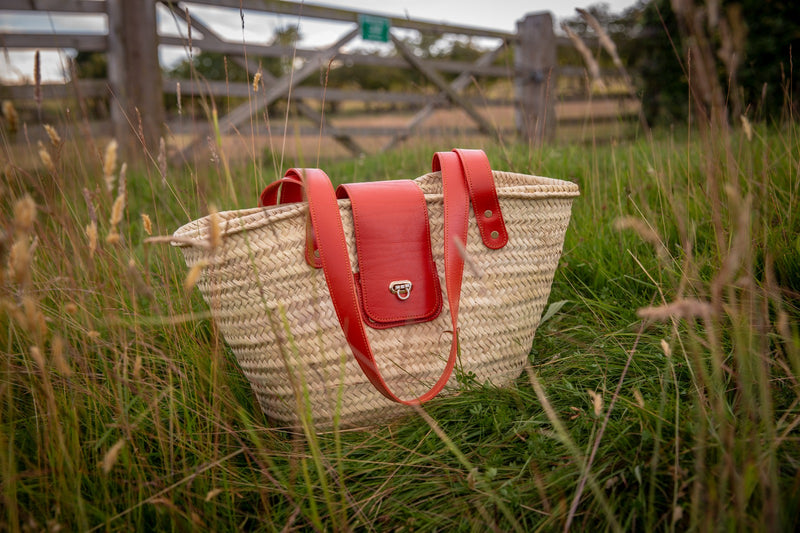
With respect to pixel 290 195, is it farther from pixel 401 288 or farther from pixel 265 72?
pixel 265 72

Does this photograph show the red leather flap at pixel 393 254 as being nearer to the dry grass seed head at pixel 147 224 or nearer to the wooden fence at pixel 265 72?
the dry grass seed head at pixel 147 224

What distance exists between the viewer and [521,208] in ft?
5.10

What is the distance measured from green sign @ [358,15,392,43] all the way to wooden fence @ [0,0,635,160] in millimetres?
19

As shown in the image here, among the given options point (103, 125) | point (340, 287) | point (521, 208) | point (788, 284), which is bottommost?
point (788, 284)

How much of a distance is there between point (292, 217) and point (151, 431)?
24.9 inches

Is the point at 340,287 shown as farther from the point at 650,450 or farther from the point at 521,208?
the point at 650,450

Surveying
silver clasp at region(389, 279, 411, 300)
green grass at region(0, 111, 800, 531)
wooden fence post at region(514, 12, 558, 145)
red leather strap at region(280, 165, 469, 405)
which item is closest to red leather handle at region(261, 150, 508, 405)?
red leather strap at region(280, 165, 469, 405)

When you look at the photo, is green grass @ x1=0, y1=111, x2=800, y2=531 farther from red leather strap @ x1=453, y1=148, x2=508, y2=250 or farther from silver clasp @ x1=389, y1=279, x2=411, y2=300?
red leather strap @ x1=453, y1=148, x2=508, y2=250

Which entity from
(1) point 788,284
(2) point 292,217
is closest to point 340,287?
(2) point 292,217

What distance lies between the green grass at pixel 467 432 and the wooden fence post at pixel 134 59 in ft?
8.80

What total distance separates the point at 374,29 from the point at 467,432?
176 inches

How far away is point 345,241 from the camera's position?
4.39ft

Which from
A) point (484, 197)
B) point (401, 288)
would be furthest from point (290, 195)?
point (484, 197)

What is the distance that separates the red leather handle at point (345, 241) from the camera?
51.0 inches
